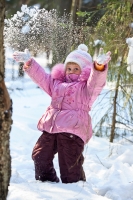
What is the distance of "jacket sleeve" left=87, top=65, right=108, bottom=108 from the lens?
3.29 m

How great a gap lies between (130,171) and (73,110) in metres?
1.07

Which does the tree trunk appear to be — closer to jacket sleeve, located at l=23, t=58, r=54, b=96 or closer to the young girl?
the young girl

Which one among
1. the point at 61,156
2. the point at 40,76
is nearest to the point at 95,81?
the point at 40,76

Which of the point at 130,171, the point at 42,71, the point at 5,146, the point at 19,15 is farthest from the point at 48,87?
the point at 19,15

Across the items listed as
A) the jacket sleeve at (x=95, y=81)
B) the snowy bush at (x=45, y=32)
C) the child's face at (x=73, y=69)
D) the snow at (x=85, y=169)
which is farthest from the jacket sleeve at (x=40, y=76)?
the snowy bush at (x=45, y=32)

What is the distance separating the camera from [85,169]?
15.2 feet

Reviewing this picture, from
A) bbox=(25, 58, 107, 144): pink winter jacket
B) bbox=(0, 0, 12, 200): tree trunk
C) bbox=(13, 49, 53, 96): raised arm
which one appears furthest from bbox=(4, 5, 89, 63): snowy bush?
bbox=(0, 0, 12, 200): tree trunk

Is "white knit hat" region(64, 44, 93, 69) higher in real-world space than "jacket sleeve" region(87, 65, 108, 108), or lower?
higher

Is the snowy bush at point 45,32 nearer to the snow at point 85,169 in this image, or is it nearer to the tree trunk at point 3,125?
the snow at point 85,169

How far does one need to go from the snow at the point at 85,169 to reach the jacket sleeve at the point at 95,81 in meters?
0.56

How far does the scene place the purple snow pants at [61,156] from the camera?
348 cm

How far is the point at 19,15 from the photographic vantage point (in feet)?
18.0

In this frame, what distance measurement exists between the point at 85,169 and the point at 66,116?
4.50 ft

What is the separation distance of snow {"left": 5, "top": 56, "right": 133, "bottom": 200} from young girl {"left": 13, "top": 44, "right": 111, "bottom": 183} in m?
0.15
